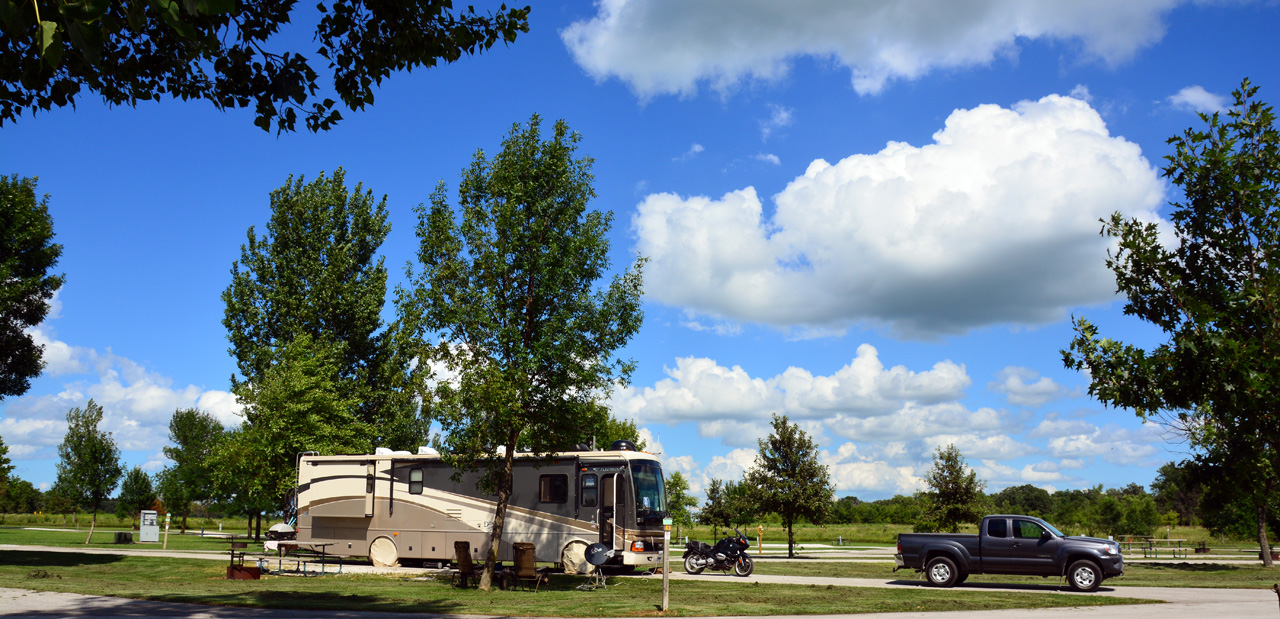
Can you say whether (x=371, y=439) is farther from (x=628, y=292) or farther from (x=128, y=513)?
(x=128, y=513)

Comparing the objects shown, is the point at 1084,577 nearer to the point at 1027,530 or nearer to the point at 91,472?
the point at 1027,530

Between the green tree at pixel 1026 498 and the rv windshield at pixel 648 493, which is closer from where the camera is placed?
the rv windshield at pixel 648 493

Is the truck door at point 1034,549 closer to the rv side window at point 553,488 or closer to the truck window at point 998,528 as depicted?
the truck window at point 998,528

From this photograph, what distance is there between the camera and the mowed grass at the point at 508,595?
45.6 feet

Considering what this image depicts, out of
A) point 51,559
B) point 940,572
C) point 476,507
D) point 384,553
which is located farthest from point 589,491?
point 51,559

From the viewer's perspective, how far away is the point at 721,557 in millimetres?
22984

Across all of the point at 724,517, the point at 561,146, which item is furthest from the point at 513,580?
the point at 724,517

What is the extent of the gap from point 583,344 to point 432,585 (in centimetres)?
642

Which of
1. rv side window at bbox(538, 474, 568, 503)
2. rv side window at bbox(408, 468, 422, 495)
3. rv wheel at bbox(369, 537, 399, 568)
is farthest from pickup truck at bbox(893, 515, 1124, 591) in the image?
rv wheel at bbox(369, 537, 399, 568)

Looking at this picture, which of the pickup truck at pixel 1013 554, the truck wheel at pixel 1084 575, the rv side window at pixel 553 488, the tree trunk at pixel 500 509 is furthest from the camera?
the rv side window at pixel 553 488

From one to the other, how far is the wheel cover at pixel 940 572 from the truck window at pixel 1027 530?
1829 mm

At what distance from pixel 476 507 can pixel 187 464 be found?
123 feet

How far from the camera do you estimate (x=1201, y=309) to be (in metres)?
13.7

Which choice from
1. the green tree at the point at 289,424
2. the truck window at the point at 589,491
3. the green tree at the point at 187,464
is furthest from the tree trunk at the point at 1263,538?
the green tree at the point at 187,464
